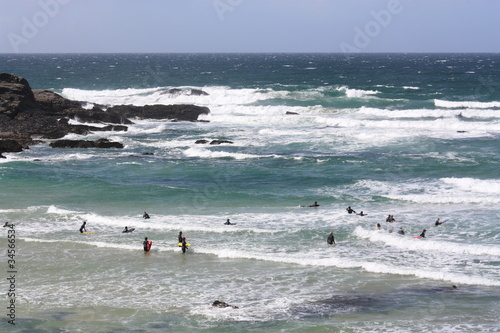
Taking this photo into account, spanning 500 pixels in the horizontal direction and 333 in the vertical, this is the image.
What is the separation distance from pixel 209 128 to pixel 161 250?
35.0m

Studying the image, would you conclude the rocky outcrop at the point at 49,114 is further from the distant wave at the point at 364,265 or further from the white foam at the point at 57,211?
the distant wave at the point at 364,265

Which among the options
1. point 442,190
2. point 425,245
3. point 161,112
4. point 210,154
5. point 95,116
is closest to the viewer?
point 425,245

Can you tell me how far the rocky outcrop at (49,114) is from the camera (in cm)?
5116

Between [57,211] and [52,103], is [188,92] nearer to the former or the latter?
[52,103]

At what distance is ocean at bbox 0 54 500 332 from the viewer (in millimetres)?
18250

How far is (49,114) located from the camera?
57438 mm

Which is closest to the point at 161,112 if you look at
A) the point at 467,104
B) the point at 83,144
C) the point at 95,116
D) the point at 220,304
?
the point at 95,116

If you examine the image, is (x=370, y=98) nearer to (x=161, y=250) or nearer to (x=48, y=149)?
(x=48, y=149)

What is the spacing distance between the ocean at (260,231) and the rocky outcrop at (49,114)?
1961mm

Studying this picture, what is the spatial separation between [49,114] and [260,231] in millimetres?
36828

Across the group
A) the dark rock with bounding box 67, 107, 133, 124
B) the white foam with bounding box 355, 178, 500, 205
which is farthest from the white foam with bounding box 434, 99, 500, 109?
the white foam with bounding box 355, 178, 500, 205

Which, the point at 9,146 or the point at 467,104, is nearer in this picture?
the point at 9,146

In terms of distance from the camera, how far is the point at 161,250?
2478 centimetres

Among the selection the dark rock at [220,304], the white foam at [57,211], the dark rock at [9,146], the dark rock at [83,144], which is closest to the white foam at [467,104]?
the dark rock at [83,144]
